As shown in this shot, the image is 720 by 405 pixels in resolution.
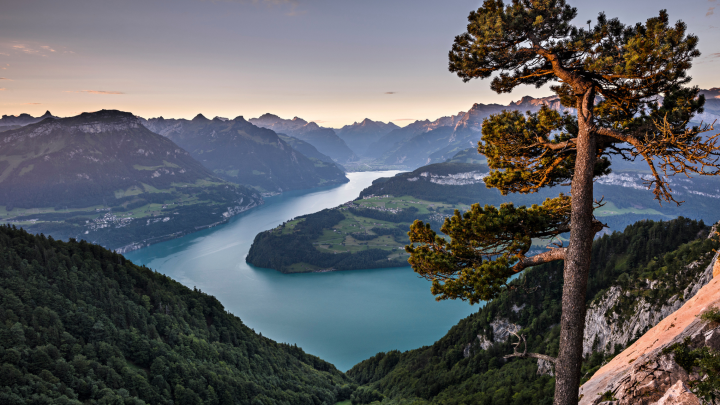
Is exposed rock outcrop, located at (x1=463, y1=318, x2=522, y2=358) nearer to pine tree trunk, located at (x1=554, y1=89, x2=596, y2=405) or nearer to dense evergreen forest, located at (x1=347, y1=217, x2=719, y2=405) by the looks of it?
dense evergreen forest, located at (x1=347, y1=217, x2=719, y2=405)

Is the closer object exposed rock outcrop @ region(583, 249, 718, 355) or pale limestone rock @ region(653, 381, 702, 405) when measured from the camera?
pale limestone rock @ region(653, 381, 702, 405)

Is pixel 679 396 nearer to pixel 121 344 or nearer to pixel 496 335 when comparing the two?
pixel 496 335

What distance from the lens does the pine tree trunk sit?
26.8ft

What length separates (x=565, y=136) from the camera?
32.4 ft

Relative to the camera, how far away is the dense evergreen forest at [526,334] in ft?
119

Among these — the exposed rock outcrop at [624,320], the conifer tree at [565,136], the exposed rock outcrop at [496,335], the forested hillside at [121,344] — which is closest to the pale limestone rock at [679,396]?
the conifer tree at [565,136]

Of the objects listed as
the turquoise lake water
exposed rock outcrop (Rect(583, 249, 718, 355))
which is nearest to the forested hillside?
the turquoise lake water

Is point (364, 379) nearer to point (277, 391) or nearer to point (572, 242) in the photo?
point (277, 391)

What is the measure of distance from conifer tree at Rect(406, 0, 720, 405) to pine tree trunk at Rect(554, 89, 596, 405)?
0.02 m

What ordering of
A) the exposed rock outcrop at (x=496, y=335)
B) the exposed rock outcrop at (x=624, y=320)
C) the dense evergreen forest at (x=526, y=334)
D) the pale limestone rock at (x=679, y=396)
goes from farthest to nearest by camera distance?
the exposed rock outcrop at (x=496, y=335) → the dense evergreen forest at (x=526, y=334) → the exposed rock outcrop at (x=624, y=320) → the pale limestone rock at (x=679, y=396)

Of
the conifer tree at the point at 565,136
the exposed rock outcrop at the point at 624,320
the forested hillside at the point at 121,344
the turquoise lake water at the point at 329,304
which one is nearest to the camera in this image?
the conifer tree at the point at 565,136

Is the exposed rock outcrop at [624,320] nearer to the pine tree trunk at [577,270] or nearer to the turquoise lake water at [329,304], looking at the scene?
the pine tree trunk at [577,270]

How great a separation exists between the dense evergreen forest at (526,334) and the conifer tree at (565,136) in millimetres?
28200

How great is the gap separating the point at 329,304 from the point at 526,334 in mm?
65429
